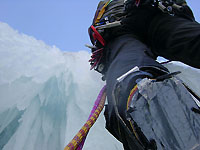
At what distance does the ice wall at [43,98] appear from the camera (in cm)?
196

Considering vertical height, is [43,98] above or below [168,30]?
below

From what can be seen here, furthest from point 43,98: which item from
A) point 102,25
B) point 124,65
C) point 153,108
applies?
point 153,108

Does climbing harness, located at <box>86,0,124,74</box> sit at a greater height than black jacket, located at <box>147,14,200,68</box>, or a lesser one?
greater

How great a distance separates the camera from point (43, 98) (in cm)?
259

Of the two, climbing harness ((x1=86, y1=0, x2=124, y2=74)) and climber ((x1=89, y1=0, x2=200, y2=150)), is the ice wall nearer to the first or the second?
climbing harness ((x1=86, y1=0, x2=124, y2=74))

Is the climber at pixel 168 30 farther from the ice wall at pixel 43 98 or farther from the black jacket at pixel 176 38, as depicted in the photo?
the ice wall at pixel 43 98

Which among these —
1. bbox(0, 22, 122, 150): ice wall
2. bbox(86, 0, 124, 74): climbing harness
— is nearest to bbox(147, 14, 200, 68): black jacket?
bbox(86, 0, 124, 74): climbing harness

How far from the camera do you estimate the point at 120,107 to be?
0.49 meters

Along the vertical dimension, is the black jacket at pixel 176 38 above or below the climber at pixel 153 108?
above

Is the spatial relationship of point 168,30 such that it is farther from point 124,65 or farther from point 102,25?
point 102,25

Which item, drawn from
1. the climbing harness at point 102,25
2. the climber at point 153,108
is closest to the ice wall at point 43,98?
the climbing harness at point 102,25

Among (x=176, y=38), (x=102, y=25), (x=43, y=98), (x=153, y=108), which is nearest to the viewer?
(x=153, y=108)

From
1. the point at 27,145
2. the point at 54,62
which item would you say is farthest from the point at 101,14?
the point at 54,62

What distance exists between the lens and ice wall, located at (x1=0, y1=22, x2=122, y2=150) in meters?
1.96
